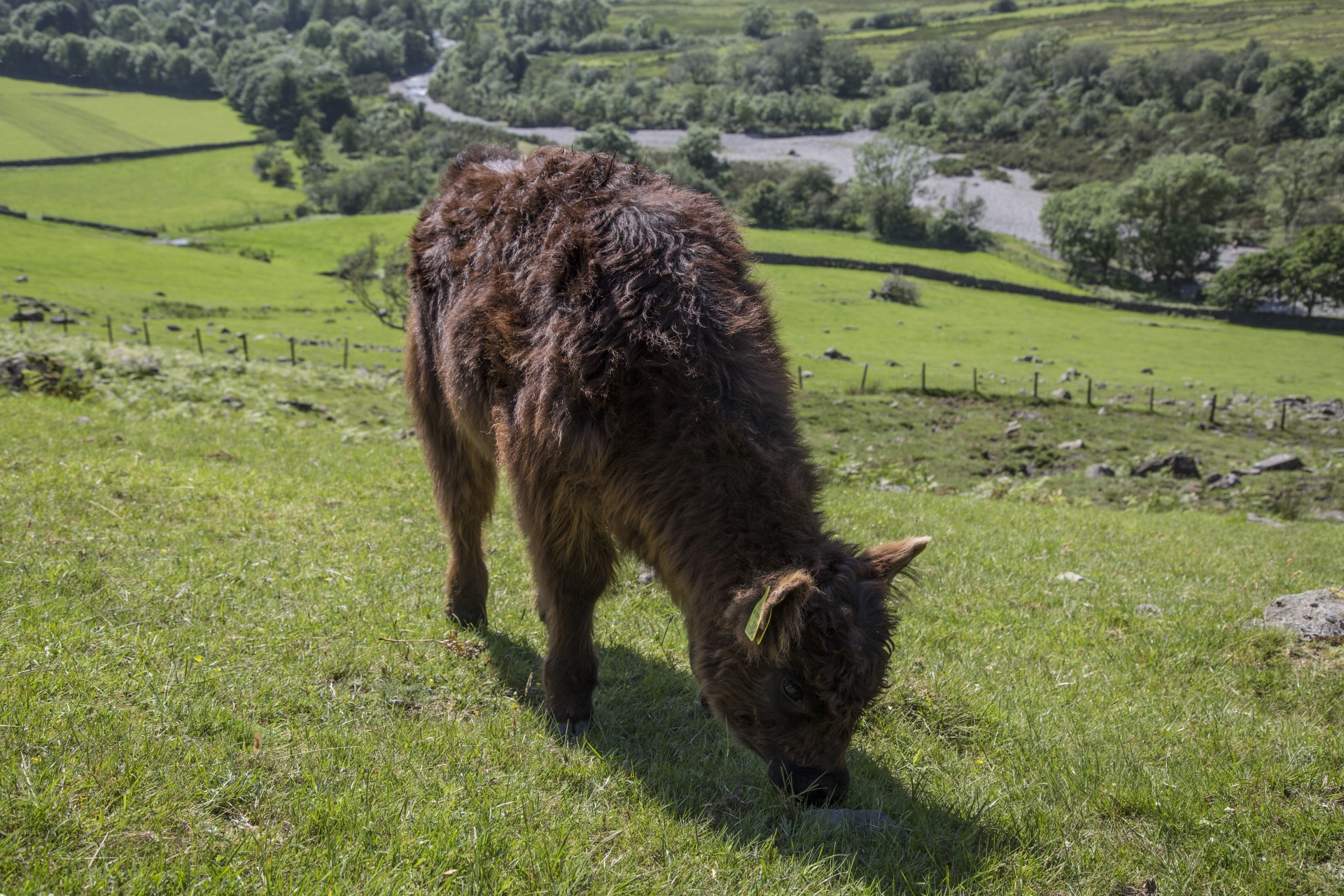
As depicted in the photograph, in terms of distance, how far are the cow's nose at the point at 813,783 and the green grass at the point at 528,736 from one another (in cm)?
11

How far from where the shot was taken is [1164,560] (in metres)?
9.65

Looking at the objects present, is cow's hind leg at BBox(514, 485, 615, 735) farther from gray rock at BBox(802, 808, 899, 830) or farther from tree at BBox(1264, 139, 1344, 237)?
tree at BBox(1264, 139, 1344, 237)

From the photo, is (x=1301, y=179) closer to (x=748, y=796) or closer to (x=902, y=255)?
(x=902, y=255)

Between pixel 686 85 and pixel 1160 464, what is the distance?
605 feet

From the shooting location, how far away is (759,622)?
348cm

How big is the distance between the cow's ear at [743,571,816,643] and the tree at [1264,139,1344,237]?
11479 cm

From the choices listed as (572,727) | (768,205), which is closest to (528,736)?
(572,727)

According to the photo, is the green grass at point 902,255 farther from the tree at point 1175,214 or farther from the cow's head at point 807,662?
the cow's head at point 807,662

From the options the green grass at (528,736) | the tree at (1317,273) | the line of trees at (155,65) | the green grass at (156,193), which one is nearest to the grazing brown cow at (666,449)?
the green grass at (528,736)

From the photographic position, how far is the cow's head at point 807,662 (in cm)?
354

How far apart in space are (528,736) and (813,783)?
1.55 meters

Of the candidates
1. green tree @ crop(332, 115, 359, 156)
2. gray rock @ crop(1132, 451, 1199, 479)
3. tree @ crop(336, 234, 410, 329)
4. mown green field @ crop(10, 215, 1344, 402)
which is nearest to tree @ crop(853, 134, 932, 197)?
mown green field @ crop(10, 215, 1344, 402)

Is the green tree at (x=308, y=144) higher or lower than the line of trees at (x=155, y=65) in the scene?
lower

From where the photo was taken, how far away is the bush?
66.6m
